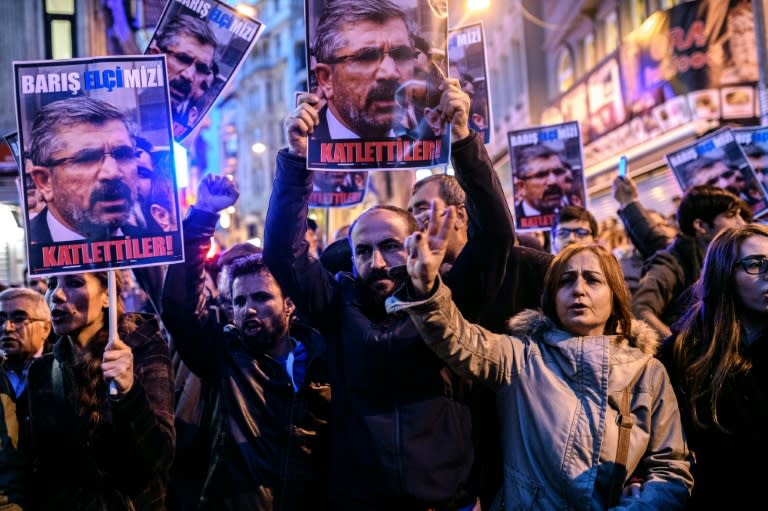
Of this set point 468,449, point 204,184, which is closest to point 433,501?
point 468,449

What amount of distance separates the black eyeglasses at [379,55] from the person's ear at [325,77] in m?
0.13

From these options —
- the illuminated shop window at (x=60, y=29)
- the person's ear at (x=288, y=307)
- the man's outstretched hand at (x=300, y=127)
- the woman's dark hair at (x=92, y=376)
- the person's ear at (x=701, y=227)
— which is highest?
the illuminated shop window at (x=60, y=29)

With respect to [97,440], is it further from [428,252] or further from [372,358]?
[428,252]

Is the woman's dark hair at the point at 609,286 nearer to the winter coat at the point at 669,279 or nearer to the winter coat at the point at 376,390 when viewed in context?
the winter coat at the point at 376,390

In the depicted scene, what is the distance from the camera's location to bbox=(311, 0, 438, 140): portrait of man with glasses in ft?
11.9

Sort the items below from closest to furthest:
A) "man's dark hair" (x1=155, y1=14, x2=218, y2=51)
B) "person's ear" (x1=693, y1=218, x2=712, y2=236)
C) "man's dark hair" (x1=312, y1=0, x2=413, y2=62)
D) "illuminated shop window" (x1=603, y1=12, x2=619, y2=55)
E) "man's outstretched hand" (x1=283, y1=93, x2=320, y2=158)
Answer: "man's outstretched hand" (x1=283, y1=93, x2=320, y2=158) < "man's dark hair" (x1=312, y1=0, x2=413, y2=62) < "man's dark hair" (x1=155, y1=14, x2=218, y2=51) < "person's ear" (x1=693, y1=218, x2=712, y2=236) < "illuminated shop window" (x1=603, y1=12, x2=619, y2=55)

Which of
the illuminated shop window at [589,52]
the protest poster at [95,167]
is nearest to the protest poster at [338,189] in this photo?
the protest poster at [95,167]

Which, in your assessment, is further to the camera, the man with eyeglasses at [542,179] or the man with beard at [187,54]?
the man with eyeglasses at [542,179]

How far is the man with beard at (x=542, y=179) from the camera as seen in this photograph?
22.0ft

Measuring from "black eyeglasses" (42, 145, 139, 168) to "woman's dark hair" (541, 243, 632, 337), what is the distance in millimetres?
1989

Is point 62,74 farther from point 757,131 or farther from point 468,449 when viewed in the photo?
point 757,131

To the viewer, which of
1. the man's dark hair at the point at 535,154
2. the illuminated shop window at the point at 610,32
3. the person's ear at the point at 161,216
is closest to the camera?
the person's ear at the point at 161,216

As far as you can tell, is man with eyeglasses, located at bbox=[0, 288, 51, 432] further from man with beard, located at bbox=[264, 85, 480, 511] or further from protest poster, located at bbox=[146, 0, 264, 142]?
man with beard, located at bbox=[264, 85, 480, 511]

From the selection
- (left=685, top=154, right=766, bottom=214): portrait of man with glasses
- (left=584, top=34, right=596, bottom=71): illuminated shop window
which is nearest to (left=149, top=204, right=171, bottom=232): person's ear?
(left=685, top=154, right=766, bottom=214): portrait of man with glasses
